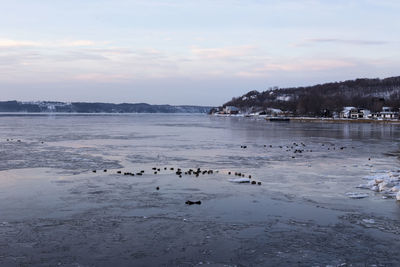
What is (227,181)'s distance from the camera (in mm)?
18578

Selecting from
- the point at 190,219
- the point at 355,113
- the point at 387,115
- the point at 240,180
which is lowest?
the point at 190,219

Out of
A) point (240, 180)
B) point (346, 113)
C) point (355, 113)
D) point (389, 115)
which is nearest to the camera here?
point (240, 180)

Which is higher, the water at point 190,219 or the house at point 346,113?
the house at point 346,113

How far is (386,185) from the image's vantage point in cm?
1703

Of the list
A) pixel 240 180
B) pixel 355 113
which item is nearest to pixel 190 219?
pixel 240 180

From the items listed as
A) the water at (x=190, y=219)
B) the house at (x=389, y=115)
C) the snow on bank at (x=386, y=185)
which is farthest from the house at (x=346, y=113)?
the snow on bank at (x=386, y=185)

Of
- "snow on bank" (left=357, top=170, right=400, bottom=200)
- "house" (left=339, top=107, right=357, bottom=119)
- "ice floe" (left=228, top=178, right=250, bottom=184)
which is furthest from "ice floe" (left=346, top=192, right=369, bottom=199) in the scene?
"house" (left=339, top=107, right=357, bottom=119)

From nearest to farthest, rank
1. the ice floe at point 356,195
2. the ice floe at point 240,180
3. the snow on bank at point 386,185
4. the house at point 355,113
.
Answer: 1. the ice floe at point 356,195
2. the snow on bank at point 386,185
3. the ice floe at point 240,180
4. the house at point 355,113

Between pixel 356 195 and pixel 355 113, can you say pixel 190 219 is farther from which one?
pixel 355 113

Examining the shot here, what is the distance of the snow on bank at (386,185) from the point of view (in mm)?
15911

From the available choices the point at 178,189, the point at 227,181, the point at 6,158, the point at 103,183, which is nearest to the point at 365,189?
the point at 227,181

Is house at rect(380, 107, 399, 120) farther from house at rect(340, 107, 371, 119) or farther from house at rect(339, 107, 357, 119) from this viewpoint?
house at rect(339, 107, 357, 119)

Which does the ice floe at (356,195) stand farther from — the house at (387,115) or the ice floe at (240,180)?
the house at (387,115)

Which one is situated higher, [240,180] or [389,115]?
[389,115]
